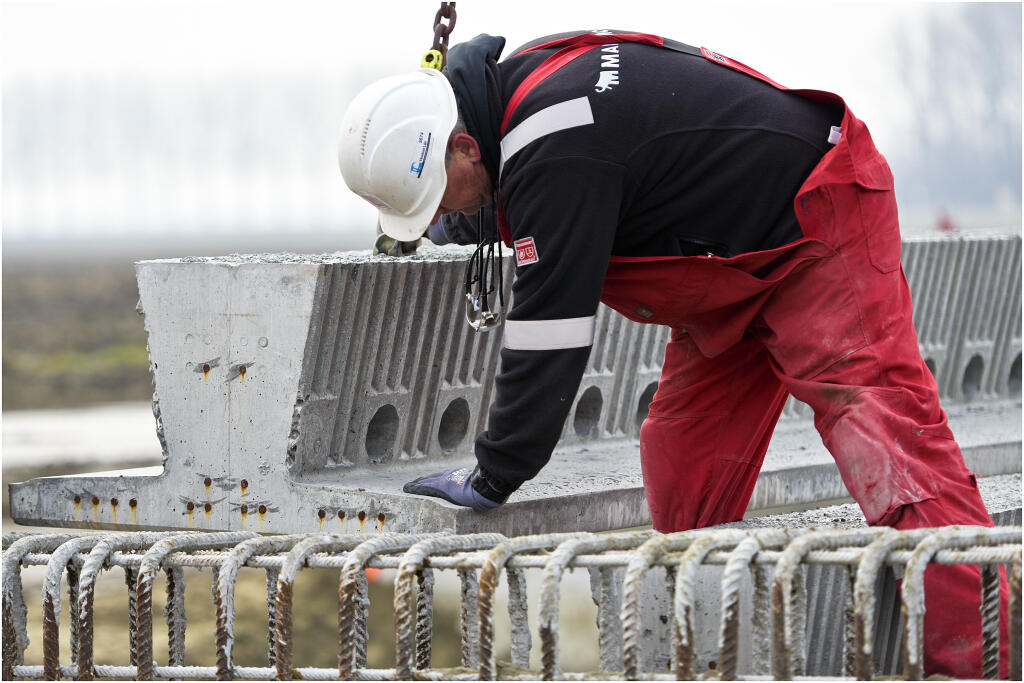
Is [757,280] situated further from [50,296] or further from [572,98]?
[50,296]

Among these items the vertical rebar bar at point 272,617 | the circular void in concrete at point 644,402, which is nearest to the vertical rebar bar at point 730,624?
the vertical rebar bar at point 272,617

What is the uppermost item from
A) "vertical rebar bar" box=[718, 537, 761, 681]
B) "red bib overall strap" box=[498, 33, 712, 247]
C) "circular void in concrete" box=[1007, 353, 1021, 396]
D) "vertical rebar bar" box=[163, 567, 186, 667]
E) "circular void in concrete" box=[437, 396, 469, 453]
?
"red bib overall strap" box=[498, 33, 712, 247]

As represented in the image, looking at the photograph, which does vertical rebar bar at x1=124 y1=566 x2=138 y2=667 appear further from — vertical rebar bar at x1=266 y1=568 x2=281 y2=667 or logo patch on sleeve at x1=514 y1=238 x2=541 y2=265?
logo patch on sleeve at x1=514 y1=238 x2=541 y2=265

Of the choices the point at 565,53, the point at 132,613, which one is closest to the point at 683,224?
the point at 565,53

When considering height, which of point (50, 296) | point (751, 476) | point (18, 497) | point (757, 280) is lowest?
point (50, 296)

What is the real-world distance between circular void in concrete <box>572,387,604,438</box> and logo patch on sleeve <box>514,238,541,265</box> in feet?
7.06

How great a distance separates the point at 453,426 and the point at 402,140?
5.65ft

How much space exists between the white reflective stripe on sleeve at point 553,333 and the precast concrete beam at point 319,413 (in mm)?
765

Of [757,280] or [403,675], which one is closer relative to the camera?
[403,675]

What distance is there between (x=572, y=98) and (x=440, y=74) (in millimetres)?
475

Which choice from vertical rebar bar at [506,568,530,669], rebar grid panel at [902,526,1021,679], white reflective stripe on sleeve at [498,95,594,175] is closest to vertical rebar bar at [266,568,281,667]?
vertical rebar bar at [506,568,530,669]

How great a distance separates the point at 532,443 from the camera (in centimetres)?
349

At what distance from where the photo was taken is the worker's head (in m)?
3.56

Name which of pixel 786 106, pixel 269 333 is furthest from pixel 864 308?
pixel 269 333
